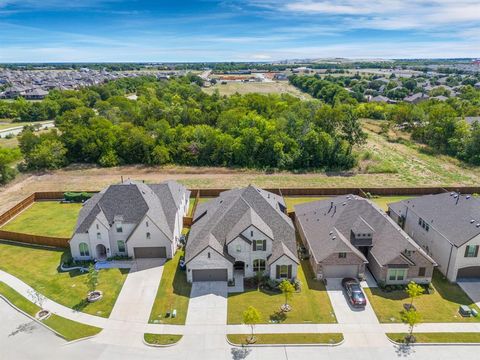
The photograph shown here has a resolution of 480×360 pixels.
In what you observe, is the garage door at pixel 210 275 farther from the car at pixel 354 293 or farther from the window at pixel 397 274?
the window at pixel 397 274

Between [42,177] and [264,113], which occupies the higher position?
[264,113]

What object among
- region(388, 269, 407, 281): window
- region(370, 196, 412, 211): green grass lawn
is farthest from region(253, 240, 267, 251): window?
region(370, 196, 412, 211): green grass lawn

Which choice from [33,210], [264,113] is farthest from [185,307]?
[264,113]

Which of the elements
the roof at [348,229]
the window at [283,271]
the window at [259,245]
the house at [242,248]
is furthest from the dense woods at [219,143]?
the window at [283,271]

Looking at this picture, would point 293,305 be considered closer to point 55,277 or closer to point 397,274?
point 397,274

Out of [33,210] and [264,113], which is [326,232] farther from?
[264,113]

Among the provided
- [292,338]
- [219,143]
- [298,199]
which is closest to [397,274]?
[292,338]
